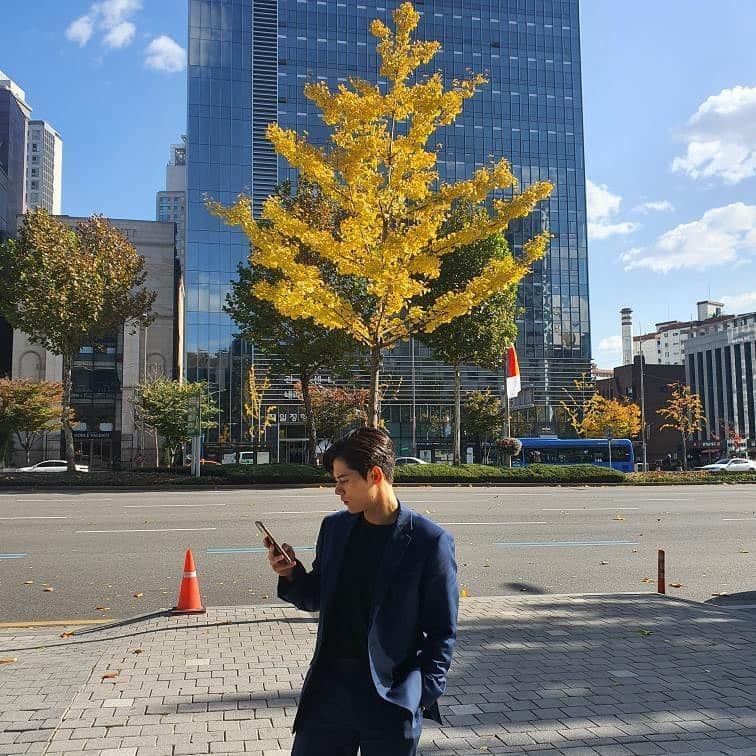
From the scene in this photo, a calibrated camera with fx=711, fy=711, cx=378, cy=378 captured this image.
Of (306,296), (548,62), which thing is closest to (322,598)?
(306,296)

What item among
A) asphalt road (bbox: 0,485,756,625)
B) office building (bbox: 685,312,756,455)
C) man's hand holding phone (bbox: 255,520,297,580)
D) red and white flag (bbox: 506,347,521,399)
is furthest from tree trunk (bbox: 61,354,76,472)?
office building (bbox: 685,312,756,455)

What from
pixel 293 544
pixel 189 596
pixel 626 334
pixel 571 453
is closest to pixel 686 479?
pixel 571 453

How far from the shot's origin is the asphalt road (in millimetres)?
8617

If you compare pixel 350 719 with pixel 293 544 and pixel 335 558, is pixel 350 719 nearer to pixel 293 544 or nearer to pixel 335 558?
pixel 335 558

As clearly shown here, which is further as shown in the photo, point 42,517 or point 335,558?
point 42,517

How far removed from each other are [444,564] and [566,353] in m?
77.4

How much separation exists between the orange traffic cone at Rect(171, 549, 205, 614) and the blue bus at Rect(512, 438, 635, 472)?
36.9 m

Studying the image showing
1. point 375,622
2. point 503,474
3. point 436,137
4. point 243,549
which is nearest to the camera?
point 375,622

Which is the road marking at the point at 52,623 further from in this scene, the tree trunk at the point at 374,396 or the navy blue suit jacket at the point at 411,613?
the navy blue suit jacket at the point at 411,613

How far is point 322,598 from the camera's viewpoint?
2652mm

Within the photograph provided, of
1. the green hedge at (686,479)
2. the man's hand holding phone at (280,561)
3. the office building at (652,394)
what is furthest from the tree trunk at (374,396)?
the office building at (652,394)

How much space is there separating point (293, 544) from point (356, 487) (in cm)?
920

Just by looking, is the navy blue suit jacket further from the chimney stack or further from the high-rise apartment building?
the high-rise apartment building

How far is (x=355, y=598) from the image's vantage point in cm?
261
